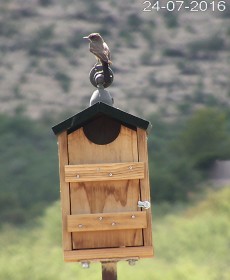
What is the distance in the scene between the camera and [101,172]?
5.14 m

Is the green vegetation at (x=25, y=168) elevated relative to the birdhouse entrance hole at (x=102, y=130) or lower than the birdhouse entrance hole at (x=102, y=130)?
elevated

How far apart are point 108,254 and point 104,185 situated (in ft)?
1.04

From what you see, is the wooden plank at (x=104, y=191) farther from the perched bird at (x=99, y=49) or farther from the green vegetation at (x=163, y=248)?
the green vegetation at (x=163, y=248)

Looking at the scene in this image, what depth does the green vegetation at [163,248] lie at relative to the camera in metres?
11.5

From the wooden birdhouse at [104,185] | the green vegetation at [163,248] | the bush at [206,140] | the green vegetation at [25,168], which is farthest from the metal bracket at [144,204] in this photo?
the bush at [206,140]

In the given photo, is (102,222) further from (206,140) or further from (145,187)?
Result: (206,140)

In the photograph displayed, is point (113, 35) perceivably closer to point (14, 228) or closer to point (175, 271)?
point (14, 228)

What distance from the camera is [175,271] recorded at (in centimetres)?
1160

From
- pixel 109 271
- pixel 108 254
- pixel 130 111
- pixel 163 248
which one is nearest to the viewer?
pixel 108 254

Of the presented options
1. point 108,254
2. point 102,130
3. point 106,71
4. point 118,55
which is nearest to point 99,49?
point 106,71

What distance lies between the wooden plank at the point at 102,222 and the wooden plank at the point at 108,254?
98 mm

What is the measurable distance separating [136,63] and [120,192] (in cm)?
2103

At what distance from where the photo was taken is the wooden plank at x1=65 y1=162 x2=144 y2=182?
16.9 ft

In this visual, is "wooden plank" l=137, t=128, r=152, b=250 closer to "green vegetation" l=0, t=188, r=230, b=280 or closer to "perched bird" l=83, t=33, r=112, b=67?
"perched bird" l=83, t=33, r=112, b=67
